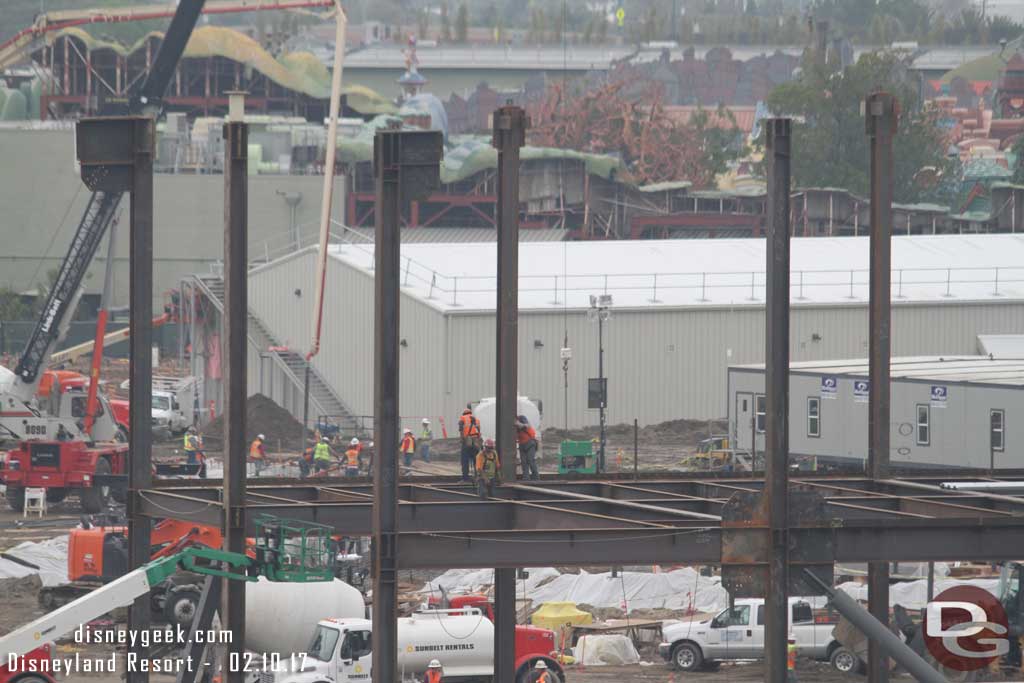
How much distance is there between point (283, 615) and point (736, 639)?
8227 mm

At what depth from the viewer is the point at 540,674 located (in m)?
30.4

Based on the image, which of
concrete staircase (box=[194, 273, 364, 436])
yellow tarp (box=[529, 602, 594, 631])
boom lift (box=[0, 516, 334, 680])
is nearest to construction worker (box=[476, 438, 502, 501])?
boom lift (box=[0, 516, 334, 680])

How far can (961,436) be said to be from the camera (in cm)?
4647

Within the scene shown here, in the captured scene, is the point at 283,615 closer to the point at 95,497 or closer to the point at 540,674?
the point at 540,674

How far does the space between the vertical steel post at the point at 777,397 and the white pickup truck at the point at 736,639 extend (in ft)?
39.6

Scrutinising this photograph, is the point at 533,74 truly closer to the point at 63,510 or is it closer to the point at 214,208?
the point at 214,208

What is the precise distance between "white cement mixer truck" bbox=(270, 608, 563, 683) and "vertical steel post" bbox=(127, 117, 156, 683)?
686 cm

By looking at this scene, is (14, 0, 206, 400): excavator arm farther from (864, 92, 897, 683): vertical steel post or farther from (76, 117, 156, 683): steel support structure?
(864, 92, 897, 683): vertical steel post

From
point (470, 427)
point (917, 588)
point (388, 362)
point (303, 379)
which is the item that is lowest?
point (917, 588)

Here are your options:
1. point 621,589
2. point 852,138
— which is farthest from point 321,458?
point 852,138

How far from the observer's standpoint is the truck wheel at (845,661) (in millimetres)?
33438

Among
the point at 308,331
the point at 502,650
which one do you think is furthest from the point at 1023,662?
the point at 308,331

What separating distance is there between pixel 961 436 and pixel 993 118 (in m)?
110

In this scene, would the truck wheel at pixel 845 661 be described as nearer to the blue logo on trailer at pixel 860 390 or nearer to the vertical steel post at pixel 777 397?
the vertical steel post at pixel 777 397
